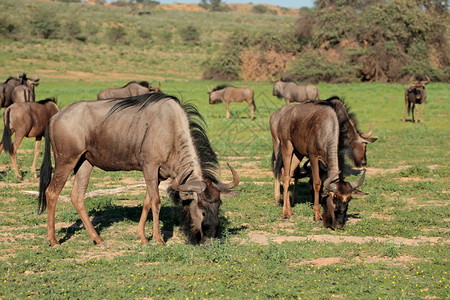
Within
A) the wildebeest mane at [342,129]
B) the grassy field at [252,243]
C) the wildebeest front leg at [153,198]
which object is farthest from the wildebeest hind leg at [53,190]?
the wildebeest mane at [342,129]

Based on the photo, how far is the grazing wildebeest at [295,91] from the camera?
91.5 feet

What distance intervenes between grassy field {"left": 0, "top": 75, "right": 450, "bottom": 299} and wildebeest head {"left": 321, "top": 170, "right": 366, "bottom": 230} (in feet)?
0.62

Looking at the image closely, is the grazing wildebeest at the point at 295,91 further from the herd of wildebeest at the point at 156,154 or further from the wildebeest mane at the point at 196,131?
the wildebeest mane at the point at 196,131

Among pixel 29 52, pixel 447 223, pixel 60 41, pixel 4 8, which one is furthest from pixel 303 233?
pixel 4 8

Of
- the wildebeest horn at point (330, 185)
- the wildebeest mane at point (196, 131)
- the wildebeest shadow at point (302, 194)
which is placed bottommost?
the wildebeest shadow at point (302, 194)

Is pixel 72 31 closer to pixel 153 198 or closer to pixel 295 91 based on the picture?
pixel 295 91

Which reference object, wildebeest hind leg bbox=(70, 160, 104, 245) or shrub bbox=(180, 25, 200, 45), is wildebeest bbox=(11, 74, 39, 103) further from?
shrub bbox=(180, 25, 200, 45)

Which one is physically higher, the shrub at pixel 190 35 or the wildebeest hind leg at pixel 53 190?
the shrub at pixel 190 35

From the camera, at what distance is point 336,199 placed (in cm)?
837

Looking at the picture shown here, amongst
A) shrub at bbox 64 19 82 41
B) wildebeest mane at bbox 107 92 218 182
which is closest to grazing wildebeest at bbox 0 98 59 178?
wildebeest mane at bbox 107 92 218 182

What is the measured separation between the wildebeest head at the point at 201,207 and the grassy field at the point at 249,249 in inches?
8.8

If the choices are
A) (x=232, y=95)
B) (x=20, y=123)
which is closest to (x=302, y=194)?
(x=20, y=123)

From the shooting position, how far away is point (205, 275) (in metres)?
6.29

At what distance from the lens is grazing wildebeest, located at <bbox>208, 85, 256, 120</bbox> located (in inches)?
1056
